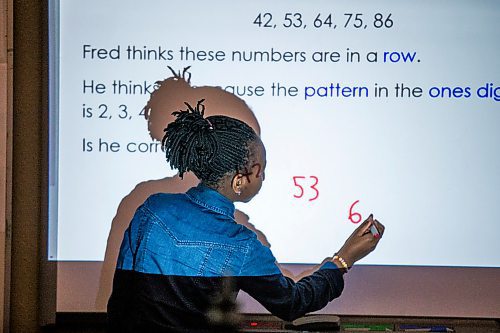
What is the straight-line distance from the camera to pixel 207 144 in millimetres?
2756

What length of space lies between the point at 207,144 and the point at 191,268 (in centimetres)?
37

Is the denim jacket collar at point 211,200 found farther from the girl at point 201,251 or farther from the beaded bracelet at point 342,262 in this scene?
the beaded bracelet at point 342,262

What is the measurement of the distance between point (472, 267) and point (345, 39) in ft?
2.68

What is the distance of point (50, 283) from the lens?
290 centimetres

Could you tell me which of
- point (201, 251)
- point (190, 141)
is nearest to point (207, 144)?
point (190, 141)

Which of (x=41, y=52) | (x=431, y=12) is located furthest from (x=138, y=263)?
(x=431, y=12)

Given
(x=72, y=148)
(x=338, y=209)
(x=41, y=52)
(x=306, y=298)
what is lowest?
(x=306, y=298)

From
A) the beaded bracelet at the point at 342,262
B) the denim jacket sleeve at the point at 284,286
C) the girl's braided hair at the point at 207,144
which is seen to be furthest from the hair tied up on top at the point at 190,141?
the beaded bracelet at the point at 342,262

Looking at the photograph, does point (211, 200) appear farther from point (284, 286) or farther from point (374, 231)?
point (374, 231)

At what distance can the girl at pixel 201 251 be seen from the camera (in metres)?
2.75

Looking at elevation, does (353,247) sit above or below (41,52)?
below

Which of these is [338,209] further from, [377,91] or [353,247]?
[377,91]

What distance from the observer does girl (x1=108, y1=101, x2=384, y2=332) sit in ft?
9.01


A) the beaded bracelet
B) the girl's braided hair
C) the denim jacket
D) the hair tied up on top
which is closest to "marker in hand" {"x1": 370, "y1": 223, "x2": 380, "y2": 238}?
the beaded bracelet
